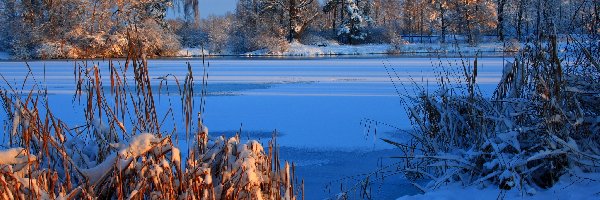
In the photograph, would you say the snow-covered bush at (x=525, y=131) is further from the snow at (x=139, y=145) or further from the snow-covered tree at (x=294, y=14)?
the snow-covered tree at (x=294, y=14)

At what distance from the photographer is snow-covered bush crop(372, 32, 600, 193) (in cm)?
338

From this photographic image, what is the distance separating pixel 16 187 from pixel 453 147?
2.94m

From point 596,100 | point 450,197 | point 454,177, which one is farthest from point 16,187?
point 596,100

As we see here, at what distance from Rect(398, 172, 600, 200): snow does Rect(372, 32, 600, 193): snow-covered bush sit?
42mm

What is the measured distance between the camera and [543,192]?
11.2 ft

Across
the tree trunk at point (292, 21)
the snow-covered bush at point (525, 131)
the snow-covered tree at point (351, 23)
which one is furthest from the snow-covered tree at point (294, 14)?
the snow-covered bush at point (525, 131)

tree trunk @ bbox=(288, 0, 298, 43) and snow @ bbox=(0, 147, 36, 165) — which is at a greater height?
tree trunk @ bbox=(288, 0, 298, 43)

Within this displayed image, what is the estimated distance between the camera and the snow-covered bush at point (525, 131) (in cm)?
338

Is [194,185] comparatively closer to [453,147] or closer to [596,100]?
[453,147]

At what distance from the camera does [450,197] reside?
11.5ft

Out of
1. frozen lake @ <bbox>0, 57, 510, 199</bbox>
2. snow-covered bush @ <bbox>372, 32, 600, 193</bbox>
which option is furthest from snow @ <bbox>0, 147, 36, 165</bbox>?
snow-covered bush @ <bbox>372, 32, 600, 193</bbox>

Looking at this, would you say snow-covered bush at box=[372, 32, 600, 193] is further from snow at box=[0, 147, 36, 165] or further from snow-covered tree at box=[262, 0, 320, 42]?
snow-covered tree at box=[262, 0, 320, 42]

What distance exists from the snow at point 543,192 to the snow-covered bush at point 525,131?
0.14 ft

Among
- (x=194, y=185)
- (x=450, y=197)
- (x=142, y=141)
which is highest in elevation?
(x=142, y=141)
